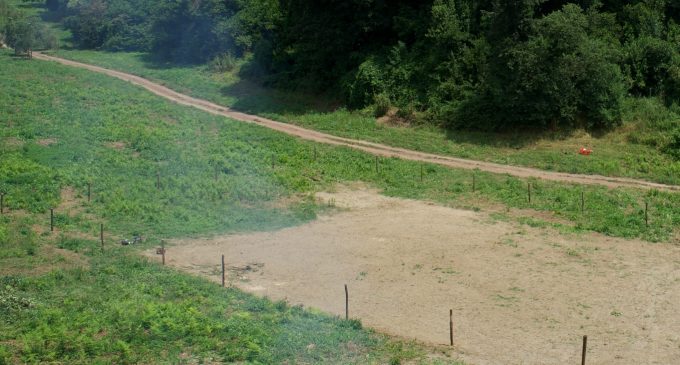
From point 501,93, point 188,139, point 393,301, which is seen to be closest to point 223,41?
point 188,139

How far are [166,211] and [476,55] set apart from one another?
76.3ft

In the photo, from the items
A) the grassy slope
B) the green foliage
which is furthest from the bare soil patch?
the green foliage

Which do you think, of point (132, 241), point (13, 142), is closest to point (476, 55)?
point (13, 142)

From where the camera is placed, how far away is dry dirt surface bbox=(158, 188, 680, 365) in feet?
75.8

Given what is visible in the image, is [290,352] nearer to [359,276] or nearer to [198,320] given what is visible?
[198,320]

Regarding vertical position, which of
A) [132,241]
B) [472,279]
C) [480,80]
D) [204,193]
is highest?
[480,80]

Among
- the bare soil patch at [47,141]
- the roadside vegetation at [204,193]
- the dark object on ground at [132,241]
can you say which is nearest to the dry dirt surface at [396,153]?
the roadside vegetation at [204,193]

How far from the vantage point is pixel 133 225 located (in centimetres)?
3325

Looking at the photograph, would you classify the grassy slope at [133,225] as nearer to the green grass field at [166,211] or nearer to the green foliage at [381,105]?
the green grass field at [166,211]

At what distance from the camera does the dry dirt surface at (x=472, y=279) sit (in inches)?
910

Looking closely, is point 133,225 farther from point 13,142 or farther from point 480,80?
point 480,80

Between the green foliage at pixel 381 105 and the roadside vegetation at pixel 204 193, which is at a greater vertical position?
the green foliage at pixel 381 105

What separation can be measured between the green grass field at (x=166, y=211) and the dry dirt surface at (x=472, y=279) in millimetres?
1546

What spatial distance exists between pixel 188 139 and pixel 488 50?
1751 cm
